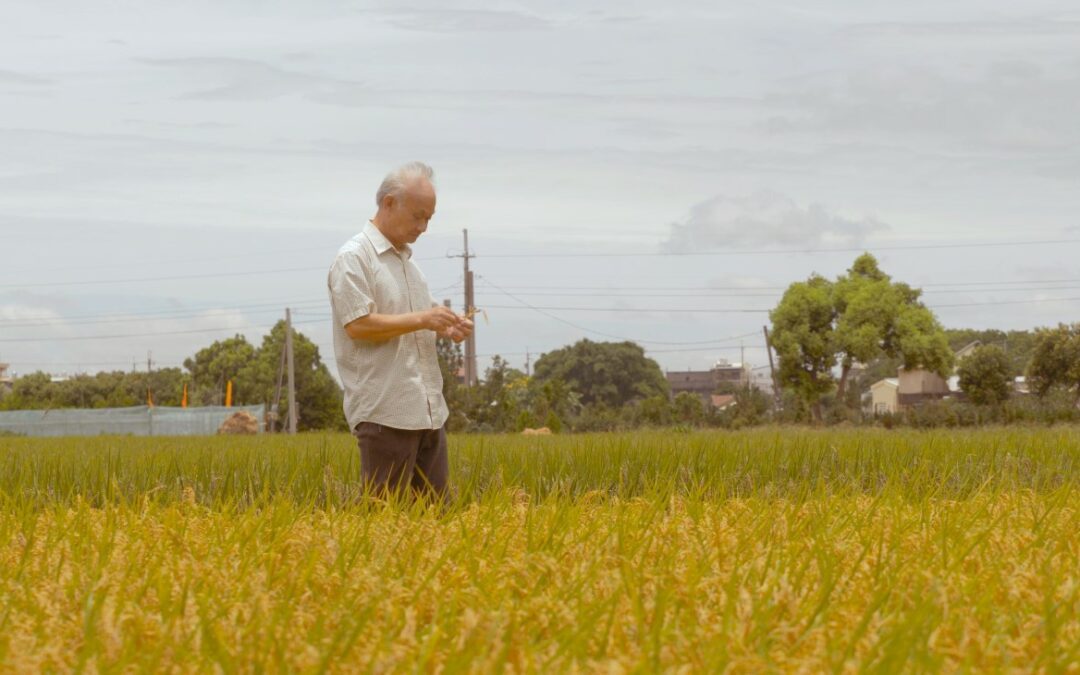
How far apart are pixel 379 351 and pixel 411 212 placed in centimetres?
57

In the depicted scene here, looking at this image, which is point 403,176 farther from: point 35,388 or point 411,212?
point 35,388

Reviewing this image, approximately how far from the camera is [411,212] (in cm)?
526

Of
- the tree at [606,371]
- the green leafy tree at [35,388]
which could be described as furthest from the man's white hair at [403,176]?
the green leafy tree at [35,388]

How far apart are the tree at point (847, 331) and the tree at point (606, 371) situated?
24957 millimetres

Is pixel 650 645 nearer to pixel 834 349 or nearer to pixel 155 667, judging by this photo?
pixel 155 667

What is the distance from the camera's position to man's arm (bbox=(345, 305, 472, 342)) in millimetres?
5012

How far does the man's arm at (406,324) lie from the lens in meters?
5.01

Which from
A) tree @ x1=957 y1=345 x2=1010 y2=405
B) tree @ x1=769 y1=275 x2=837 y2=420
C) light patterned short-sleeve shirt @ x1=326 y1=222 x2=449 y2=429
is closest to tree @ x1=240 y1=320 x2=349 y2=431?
tree @ x1=769 y1=275 x2=837 y2=420

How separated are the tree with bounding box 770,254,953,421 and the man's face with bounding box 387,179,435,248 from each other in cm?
3599

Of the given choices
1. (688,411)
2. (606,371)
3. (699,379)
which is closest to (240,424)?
(688,411)

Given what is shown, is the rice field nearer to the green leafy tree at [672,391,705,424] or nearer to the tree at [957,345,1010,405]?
the green leafy tree at [672,391,705,424]

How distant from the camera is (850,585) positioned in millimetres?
3338

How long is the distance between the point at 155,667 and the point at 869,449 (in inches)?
273

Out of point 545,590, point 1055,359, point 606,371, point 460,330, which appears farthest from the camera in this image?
point 606,371
